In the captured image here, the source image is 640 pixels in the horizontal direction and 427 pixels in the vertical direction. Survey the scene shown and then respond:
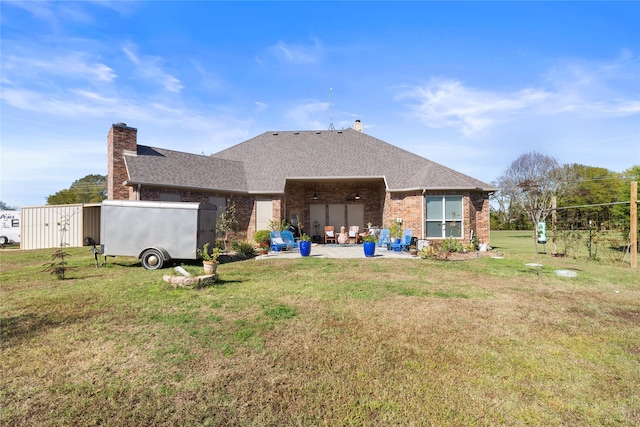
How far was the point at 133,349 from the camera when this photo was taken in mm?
4344

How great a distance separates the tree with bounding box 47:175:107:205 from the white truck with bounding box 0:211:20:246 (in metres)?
26.2

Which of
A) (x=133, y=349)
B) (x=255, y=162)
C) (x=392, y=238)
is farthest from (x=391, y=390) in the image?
(x=255, y=162)

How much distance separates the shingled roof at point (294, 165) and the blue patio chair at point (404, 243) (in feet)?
8.31

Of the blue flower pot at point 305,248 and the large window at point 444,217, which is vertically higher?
the large window at point 444,217

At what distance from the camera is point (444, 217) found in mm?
17250

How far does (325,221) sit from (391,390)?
19.3 m

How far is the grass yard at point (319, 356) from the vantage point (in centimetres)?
304

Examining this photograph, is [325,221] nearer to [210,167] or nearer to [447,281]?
[210,167]

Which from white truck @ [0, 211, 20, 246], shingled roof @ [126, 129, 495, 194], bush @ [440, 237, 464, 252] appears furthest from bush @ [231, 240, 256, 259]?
white truck @ [0, 211, 20, 246]

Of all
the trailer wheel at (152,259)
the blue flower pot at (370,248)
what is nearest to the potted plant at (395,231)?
the blue flower pot at (370,248)

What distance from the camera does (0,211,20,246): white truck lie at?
78.6 ft

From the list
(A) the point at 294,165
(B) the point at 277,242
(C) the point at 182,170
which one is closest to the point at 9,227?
(C) the point at 182,170

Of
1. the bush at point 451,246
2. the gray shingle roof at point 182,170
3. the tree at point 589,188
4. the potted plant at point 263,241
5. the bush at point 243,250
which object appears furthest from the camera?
the tree at point 589,188

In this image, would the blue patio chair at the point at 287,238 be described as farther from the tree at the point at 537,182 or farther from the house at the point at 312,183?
the tree at the point at 537,182
